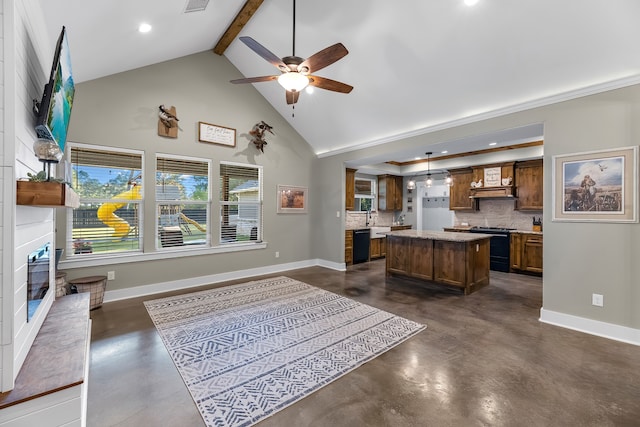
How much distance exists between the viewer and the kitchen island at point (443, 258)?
4520mm

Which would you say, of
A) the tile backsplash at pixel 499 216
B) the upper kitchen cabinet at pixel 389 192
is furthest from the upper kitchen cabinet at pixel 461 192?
the upper kitchen cabinet at pixel 389 192

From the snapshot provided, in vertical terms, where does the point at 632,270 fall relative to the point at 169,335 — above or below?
above

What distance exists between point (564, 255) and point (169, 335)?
452cm

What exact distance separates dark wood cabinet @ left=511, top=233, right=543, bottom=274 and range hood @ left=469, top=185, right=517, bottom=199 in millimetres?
932

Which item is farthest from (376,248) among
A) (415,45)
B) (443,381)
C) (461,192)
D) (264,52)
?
(264,52)

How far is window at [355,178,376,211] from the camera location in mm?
8211

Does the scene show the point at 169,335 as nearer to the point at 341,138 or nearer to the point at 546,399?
the point at 546,399

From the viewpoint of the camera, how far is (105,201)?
13.5 feet

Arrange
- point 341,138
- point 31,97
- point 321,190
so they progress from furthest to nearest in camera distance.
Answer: point 321,190 < point 341,138 < point 31,97

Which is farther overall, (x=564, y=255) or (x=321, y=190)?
(x=321, y=190)

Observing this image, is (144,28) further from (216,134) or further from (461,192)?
(461,192)

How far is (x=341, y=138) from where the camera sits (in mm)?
5914

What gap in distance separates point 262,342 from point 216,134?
3.75m

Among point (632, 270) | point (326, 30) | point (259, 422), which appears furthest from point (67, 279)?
point (632, 270)
